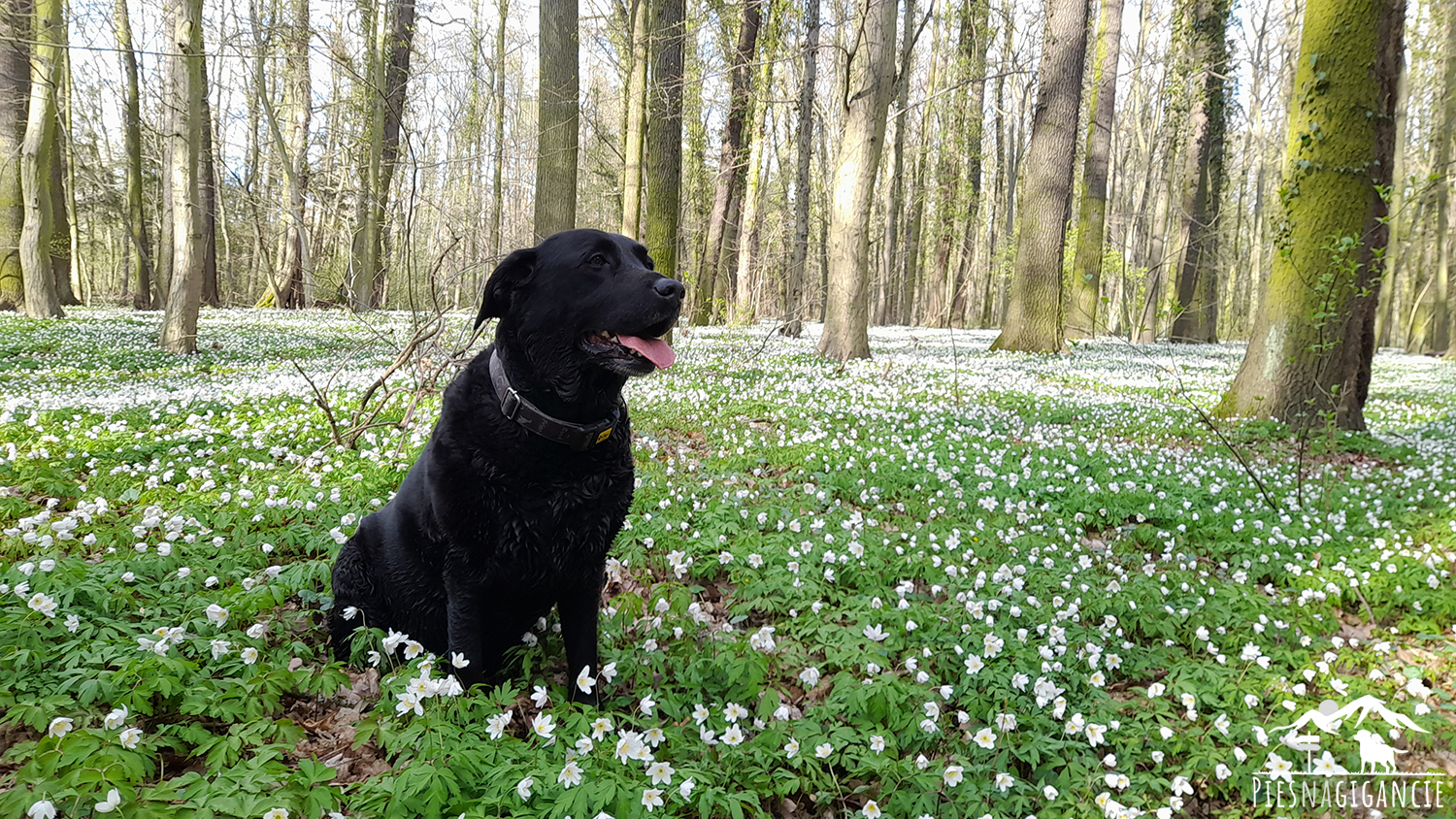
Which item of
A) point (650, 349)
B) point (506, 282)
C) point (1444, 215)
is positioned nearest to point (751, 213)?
point (506, 282)

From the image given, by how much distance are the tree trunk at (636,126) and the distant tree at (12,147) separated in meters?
14.1

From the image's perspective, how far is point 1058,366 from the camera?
48.4 feet

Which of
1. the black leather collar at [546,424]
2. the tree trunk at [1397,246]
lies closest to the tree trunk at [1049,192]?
the tree trunk at [1397,246]

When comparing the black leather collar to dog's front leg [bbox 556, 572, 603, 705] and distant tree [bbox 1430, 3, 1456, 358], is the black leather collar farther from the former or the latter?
distant tree [bbox 1430, 3, 1456, 358]

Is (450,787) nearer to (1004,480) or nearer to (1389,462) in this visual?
(1004,480)

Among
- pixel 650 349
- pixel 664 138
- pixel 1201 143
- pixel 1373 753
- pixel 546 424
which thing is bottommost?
pixel 1373 753

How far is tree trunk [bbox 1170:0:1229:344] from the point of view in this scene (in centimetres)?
2169

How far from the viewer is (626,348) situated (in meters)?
3.05

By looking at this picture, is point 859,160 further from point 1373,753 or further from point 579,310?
point 1373,753

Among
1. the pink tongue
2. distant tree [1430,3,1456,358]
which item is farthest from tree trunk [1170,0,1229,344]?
the pink tongue

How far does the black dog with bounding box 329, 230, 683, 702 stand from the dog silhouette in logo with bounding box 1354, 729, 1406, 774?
128 inches

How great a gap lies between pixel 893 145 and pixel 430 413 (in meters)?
27.5


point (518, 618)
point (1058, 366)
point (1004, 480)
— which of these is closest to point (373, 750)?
point (518, 618)

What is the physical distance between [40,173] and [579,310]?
63.9 ft
